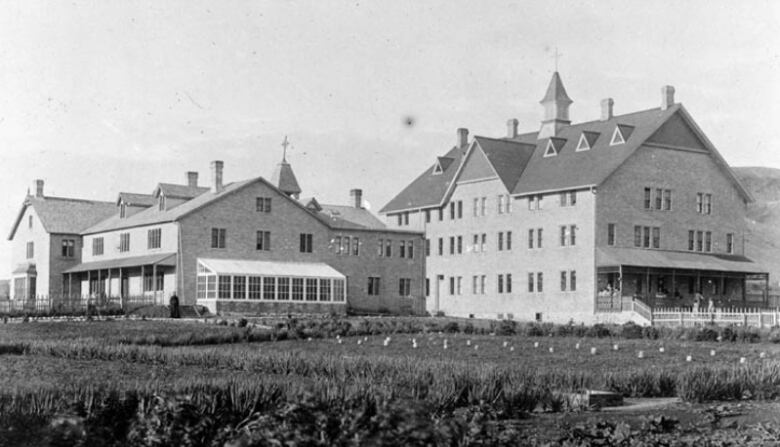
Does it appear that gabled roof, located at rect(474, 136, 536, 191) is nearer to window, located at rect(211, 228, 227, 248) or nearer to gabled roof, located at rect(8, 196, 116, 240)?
window, located at rect(211, 228, 227, 248)

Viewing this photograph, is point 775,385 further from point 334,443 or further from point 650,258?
point 650,258

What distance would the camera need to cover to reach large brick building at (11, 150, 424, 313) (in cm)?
5488

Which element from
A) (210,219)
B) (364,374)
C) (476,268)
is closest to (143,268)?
(210,219)

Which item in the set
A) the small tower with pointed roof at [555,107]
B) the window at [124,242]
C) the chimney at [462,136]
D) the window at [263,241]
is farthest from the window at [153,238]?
the chimney at [462,136]

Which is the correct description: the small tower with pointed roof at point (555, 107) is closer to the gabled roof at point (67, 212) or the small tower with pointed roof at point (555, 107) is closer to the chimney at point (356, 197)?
the chimney at point (356, 197)

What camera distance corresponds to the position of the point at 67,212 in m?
69.2

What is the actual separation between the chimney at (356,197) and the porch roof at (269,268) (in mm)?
16972

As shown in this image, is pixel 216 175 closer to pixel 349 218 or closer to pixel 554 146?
pixel 349 218

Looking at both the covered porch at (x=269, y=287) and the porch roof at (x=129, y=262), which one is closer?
the covered porch at (x=269, y=287)

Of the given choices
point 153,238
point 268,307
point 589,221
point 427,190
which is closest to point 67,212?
point 153,238

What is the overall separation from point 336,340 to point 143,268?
80.4 feet

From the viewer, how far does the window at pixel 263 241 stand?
57.9 meters

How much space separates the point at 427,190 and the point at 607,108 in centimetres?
1363

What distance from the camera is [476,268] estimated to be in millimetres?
65500
